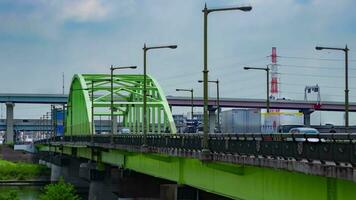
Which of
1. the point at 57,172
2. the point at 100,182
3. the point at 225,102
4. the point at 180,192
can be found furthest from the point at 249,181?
the point at 225,102

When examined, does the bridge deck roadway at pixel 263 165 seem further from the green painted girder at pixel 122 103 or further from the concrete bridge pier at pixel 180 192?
the green painted girder at pixel 122 103

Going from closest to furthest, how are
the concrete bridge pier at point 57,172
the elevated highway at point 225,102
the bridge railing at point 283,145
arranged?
1. the bridge railing at point 283,145
2. the concrete bridge pier at point 57,172
3. the elevated highway at point 225,102

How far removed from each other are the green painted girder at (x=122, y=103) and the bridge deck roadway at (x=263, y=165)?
60.1 metres

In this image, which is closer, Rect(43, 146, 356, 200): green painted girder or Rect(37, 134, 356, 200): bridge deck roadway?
Rect(37, 134, 356, 200): bridge deck roadway

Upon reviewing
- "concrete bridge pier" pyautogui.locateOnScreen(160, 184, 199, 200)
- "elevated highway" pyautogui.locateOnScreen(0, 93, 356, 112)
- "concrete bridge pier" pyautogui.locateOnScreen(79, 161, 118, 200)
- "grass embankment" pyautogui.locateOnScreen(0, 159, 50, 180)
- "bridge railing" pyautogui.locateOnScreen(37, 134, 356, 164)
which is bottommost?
"grass embankment" pyautogui.locateOnScreen(0, 159, 50, 180)

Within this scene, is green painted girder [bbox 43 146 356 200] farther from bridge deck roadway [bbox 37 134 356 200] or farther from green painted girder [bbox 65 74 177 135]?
green painted girder [bbox 65 74 177 135]

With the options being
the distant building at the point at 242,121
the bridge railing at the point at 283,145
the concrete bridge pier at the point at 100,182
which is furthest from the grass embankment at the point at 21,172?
the bridge railing at the point at 283,145

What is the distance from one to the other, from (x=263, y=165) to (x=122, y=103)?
294 ft

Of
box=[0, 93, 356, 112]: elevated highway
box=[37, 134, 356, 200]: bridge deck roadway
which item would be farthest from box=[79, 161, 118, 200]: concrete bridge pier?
box=[0, 93, 356, 112]: elevated highway

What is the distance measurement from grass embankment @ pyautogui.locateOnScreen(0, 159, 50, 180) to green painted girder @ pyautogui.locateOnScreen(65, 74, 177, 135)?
38.7 ft

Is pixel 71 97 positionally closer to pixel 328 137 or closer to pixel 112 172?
pixel 112 172

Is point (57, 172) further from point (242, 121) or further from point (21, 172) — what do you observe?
point (242, 121)

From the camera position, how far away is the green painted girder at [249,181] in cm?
2166

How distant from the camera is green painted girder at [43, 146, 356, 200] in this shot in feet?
71.1
